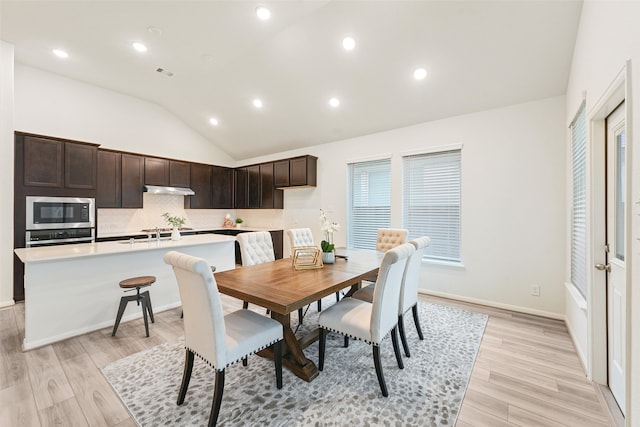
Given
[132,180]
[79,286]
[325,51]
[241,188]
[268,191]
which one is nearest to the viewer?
[79,286]

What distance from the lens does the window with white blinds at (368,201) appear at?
14.9 feet

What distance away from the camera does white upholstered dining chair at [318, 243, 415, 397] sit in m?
1.80

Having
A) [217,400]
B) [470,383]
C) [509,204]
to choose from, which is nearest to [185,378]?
[217,400]

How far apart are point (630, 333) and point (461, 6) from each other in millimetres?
2847

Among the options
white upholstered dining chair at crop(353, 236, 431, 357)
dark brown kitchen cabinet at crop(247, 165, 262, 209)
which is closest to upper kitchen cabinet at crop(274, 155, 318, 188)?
dark brown kitchen cabinet at crop(247, 165, 262, 209)

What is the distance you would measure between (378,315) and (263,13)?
332 cm

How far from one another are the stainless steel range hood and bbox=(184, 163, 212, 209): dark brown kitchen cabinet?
0.63ft

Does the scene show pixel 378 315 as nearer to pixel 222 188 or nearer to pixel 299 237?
pixel 299 237

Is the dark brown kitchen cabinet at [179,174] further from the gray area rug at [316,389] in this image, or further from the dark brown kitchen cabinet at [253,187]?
the gray area rug at [316,389]

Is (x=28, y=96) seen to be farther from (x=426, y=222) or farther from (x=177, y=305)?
(x=426, y=222)

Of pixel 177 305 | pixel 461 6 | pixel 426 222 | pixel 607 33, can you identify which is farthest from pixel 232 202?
pixel 607 33

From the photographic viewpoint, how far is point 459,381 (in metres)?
1.99

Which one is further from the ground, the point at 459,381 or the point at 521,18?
the point at 521,18

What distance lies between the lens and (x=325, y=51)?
→ 10.9 ft
